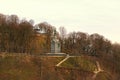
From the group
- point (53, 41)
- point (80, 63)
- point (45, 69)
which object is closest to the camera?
point (45, 69)

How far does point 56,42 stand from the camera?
84625 millimetres

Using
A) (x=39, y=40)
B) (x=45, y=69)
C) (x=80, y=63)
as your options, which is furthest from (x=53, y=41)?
(x=45, y=69)

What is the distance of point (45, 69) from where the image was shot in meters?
66.2

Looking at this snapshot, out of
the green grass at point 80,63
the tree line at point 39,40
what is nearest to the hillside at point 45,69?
the green grass at point 80,63

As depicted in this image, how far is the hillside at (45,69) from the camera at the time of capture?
61.4m

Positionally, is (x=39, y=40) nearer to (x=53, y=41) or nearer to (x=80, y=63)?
(x=53, y=41)

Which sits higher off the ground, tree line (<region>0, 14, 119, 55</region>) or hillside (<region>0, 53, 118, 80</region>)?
tree line (<region>0, 14, 119, 55</region>)

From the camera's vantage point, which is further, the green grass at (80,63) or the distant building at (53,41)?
the distant building at (53,41)

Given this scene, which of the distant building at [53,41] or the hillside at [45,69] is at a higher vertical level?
the distant building at [53,41]

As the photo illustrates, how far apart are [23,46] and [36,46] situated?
5268 millimetres

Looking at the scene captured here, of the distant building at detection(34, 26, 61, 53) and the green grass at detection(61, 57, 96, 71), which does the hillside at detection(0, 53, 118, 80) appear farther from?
the distant building at detection(34, 26, 61, 53)

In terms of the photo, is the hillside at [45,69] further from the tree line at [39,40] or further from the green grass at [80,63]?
the tree line at [39,40]

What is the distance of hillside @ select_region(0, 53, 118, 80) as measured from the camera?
61.4 meters

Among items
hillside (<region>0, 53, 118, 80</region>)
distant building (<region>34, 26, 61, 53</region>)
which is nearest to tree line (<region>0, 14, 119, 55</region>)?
distant building (<region>34, 26, 61, 53</region>)
